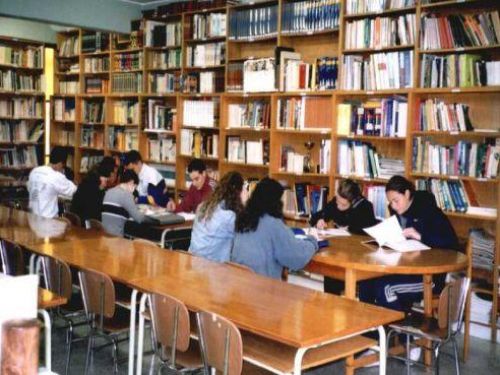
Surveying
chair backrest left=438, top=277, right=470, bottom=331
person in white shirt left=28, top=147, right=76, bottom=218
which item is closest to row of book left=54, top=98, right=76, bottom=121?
person in white shirt left=28, top=147, right=76, bottom=218

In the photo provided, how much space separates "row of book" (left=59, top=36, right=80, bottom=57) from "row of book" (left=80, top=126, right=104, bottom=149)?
1163 millimetres

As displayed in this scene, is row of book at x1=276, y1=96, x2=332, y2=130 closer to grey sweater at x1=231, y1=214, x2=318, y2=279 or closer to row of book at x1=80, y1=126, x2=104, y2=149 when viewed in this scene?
grey sweater at x1=231, y1=214, x2=318, y2=279

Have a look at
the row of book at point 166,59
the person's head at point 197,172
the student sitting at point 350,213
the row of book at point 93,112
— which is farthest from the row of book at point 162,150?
the student sitting at point 350,213

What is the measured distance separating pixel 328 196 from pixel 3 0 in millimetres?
4178

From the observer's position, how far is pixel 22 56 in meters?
9.66

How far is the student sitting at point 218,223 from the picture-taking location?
443 cm

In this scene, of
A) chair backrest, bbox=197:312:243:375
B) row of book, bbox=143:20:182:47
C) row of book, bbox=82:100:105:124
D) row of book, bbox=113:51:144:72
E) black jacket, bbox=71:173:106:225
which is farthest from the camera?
row of book, bbox=82:100:105:124

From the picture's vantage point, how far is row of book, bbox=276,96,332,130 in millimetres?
6320

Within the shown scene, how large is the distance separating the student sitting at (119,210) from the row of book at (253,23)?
231 cm

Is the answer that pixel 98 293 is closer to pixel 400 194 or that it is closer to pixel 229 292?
pixel 229 292

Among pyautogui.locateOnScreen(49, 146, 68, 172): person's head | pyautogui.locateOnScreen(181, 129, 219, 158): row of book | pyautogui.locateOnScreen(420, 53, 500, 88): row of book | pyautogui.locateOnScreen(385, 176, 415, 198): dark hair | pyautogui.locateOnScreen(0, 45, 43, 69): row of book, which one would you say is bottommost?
pyautogui.locateOnScreen(385, 176, 415, 198): dark hair

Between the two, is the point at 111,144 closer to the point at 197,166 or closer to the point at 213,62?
the point at 213,62

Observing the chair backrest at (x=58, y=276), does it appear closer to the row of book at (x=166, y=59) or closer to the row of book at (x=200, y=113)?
the row of book at (x=200, y=113)

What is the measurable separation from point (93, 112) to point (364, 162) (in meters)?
4.93
